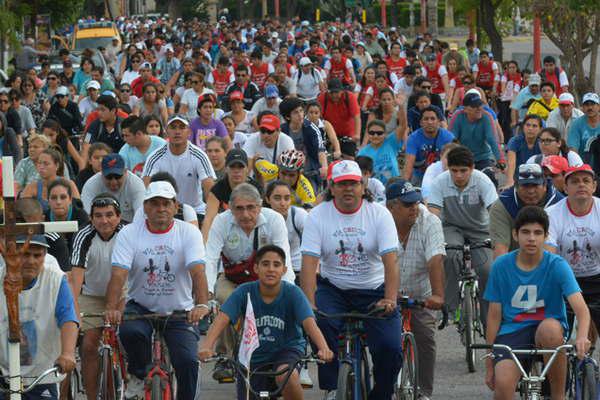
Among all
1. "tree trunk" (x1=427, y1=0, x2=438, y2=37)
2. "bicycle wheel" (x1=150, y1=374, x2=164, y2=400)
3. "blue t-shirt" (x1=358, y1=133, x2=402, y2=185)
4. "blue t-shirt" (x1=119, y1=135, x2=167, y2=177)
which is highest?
"tree trunk" (x1=427, y1=0, x2=438, y2=37)

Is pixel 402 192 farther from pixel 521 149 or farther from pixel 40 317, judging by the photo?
pixel 521 149

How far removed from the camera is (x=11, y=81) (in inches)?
1025

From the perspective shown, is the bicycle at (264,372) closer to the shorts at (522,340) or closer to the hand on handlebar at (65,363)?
the hand on handlebar at (65,363)

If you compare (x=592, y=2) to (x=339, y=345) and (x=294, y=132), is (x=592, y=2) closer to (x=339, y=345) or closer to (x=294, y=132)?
(x=294, y=132)

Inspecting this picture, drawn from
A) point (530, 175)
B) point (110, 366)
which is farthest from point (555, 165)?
point (110, 366)

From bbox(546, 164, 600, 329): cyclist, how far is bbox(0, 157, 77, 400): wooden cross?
3.67 meters

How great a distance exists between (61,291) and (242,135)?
31.1 feet

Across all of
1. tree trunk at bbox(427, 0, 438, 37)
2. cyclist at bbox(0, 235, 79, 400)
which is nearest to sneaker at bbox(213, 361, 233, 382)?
cyclist at bbox(0, 235, 79, 400)

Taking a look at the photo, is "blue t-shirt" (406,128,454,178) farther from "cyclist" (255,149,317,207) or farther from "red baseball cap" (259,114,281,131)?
"cyclist" (255,149,317,207)

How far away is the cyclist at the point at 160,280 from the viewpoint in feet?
31.0

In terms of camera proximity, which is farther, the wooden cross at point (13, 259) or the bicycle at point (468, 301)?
the bicycle at point (468, 301)

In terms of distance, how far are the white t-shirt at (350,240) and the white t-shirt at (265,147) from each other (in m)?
5.11

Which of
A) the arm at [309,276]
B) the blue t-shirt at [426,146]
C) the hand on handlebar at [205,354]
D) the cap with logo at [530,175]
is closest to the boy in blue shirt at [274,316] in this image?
the hand on handlebar at [205,354]

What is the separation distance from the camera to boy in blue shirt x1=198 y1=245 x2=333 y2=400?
891cm
